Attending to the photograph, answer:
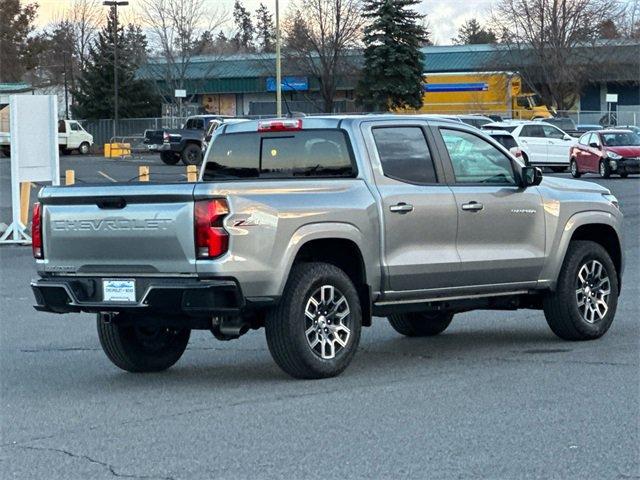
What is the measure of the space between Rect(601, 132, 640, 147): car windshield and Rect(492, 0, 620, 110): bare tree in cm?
3285

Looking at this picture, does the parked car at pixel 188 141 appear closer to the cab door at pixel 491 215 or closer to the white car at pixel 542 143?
the white car at pixel 542 143

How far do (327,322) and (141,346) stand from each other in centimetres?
160

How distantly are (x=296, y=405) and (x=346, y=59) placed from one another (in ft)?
215

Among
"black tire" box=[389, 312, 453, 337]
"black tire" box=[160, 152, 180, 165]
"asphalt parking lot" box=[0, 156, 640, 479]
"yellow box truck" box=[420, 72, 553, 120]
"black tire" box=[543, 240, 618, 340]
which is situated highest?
"yellow box truck" box=[420, 72, 553, 120]

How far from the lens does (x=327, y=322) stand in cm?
892

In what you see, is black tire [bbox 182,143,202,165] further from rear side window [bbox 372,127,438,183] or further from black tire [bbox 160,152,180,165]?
rear side window [bbox 372,127,438,183]

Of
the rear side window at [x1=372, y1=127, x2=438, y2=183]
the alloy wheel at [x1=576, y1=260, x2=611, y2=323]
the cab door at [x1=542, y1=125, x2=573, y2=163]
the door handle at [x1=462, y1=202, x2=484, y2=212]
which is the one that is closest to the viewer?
the rear side window at [x1=372, y1=127, x2=438, y2=183]

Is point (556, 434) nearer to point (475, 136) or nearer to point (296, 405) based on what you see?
point (296, 405)

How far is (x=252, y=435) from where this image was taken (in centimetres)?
725

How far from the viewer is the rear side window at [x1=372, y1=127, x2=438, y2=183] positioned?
31.7ft

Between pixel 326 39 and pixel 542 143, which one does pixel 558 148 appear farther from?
pixel 326 39

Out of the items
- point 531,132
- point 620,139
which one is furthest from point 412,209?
point 531,132

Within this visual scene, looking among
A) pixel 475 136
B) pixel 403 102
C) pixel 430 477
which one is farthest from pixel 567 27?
pixel 430 477

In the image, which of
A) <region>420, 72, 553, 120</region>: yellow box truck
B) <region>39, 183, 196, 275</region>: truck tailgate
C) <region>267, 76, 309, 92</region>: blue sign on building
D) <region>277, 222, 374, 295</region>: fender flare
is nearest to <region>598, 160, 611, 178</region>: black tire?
<region>420, 72, 553, 120</region>: yellow box truck
